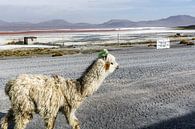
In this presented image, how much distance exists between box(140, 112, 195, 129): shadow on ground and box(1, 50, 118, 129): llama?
6.63 ft

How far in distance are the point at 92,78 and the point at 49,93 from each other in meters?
0.94

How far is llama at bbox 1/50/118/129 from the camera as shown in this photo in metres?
8.58

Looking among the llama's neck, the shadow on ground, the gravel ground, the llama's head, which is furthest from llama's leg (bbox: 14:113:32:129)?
the shadow on ground

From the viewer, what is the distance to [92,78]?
9.04m

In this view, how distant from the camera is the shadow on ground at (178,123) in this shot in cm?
1016

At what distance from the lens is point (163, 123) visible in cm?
1055

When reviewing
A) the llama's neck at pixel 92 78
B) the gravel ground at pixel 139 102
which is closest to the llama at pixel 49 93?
the llama's neck at pixel 92 78

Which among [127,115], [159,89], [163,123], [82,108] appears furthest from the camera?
[159,89]

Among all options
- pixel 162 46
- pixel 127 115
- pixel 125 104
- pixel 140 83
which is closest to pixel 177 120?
pixel 127 115

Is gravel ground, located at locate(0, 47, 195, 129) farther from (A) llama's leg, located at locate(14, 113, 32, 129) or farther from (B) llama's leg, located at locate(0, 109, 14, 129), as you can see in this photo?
(A) llama's leg, located at locate(14, 113, 32, 129)

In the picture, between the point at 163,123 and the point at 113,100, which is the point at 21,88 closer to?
the point at 163,123

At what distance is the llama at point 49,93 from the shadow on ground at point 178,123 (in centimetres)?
202

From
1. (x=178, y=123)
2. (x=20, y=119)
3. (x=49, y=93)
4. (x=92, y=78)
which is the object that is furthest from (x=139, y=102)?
(x=20, y=119)

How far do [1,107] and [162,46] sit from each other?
2893 cm
